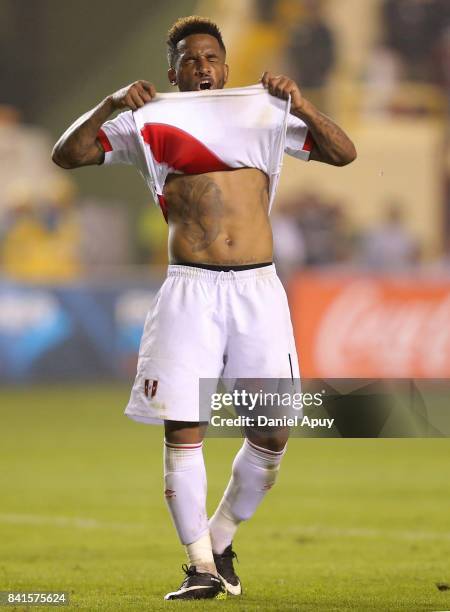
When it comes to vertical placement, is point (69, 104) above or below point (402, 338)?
above

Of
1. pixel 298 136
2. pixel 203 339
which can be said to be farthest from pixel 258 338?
pixel 298 136

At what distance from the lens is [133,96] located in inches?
202

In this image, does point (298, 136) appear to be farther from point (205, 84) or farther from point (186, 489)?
point (186, 489)

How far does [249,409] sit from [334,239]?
1199 cm

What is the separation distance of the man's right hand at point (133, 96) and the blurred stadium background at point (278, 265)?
1404mm

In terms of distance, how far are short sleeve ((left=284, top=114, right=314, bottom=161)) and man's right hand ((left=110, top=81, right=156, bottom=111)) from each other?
537mm

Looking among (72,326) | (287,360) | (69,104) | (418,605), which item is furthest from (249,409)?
(69,104)

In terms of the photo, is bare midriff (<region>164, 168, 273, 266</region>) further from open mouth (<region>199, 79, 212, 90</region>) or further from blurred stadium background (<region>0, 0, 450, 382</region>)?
blurred stadium background (<region>0, 0, 450, 382</region>)

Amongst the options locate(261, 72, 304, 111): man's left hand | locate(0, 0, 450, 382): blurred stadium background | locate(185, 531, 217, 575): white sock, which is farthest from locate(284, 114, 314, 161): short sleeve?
locate(0, 0, 450, 382): blurred stadium background

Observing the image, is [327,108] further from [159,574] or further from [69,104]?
[159,574]

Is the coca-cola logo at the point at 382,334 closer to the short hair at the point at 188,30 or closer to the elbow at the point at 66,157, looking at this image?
the short hair at the point at 188,30

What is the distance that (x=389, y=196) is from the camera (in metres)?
20.0

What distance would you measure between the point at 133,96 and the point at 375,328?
31.2 feet

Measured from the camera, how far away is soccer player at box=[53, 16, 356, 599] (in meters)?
5.16
